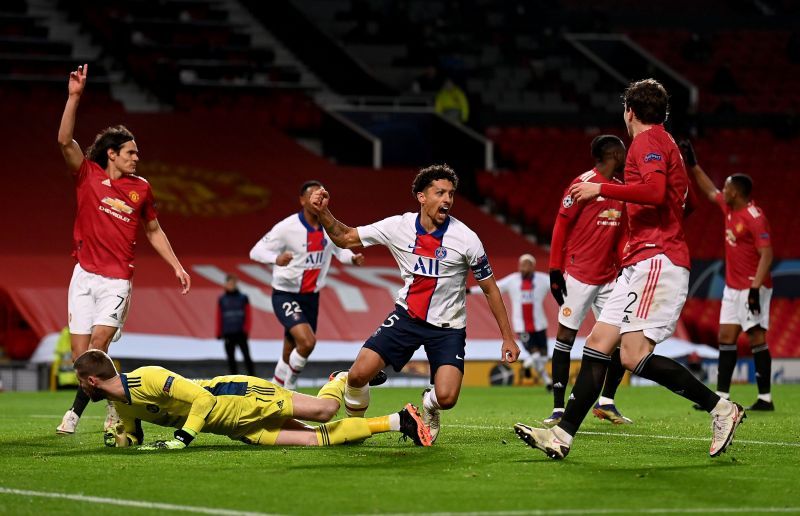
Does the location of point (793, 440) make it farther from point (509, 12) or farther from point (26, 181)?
point (509, 12)

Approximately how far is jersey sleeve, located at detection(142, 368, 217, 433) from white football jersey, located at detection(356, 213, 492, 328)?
1.67m

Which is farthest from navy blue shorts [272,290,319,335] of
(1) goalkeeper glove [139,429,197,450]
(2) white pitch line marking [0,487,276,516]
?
(2) white pitch line marking [0,487,276,516]

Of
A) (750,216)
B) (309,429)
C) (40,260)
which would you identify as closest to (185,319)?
(40,260)

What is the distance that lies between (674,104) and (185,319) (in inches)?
628

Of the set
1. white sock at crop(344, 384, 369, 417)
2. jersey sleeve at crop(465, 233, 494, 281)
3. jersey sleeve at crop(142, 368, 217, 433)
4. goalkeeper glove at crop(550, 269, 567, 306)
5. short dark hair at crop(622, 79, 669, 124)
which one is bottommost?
white sock at crop(344, 384, 369, 417)

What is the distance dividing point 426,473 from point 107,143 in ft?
14.3

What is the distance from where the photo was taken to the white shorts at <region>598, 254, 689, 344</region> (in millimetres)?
8438

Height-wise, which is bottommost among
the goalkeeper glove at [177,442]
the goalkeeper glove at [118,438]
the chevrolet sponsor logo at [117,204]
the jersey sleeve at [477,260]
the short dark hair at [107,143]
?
the goalkeeper glove at [118,438]

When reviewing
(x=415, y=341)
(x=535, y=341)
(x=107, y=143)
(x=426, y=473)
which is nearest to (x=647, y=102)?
(x=415, y=341)

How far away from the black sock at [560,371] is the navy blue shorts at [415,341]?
2248 mm

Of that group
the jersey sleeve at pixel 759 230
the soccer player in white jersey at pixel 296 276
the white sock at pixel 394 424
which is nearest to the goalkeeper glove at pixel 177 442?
the white sock at pixel 394 424

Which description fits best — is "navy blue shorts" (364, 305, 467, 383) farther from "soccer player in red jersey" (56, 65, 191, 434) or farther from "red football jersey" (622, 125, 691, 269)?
"soccer player in red jersey" (56, 65, 191, 434)

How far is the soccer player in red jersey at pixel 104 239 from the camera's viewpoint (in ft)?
34.8

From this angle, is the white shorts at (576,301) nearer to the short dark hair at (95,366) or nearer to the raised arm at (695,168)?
the raised arm at (695,168)
